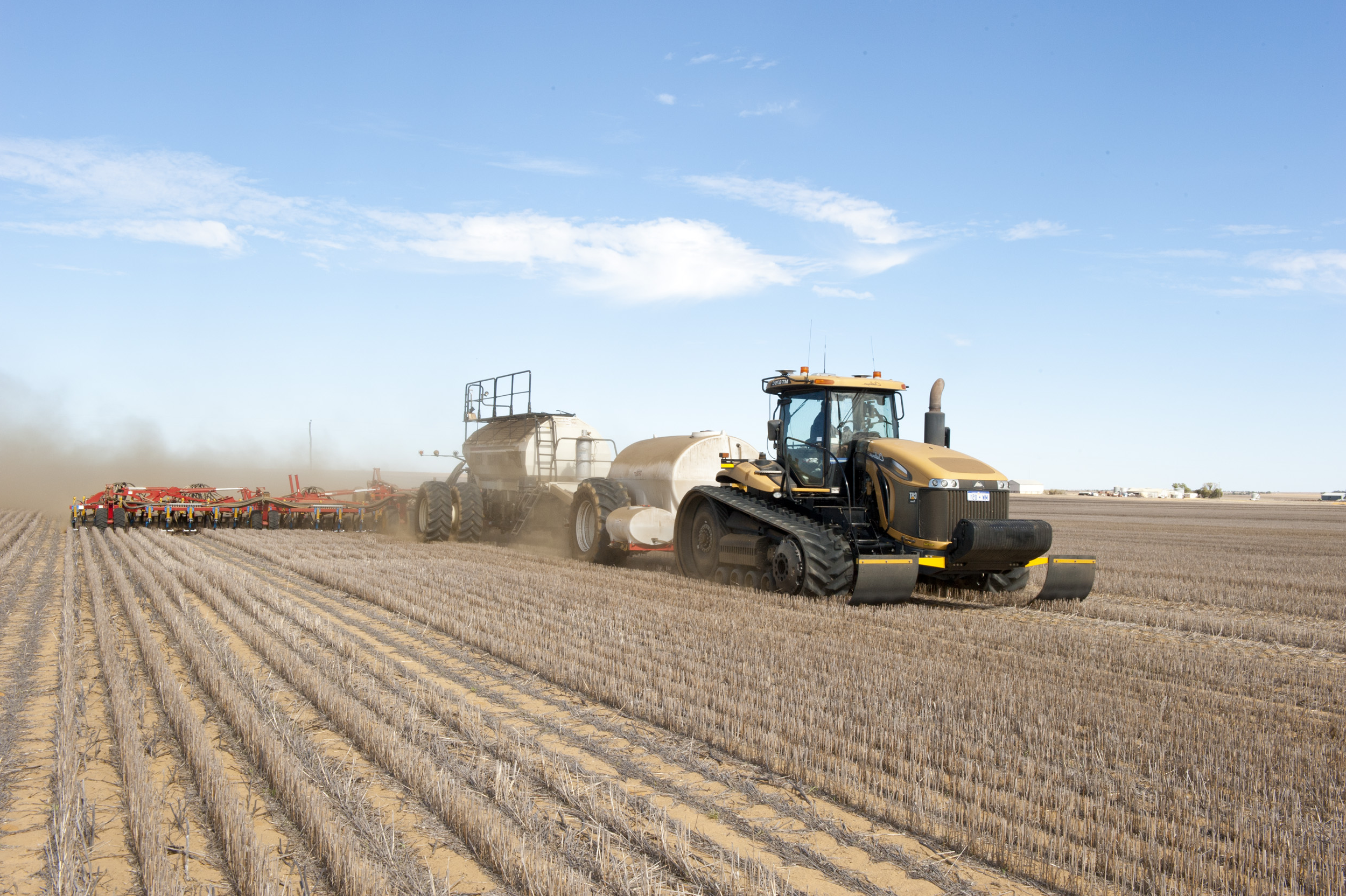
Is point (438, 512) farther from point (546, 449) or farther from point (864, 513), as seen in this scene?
point (864, 513)

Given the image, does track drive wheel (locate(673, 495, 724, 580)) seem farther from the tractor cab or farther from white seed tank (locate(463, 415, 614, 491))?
white seed tank (locate(463, 415, 614, 491))

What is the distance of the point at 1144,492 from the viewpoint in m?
104

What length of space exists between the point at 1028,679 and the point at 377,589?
727 cm

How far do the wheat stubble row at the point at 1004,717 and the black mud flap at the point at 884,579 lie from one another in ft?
1.06

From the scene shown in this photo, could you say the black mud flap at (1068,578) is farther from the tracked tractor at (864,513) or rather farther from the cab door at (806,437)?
the cab door at (806,437)

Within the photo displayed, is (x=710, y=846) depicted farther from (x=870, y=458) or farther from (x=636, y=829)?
(x=870, y=458)

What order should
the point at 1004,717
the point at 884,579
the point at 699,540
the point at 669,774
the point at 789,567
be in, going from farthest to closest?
the point at 699,540, the point at 789,567, the point at 884,579, the point at 1004,717, the point at 669,774

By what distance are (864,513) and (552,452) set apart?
8154 mm

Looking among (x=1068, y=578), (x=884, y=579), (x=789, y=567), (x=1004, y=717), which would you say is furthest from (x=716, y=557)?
(x=1004, y=717)

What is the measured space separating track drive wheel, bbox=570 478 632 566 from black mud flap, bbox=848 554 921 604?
17.0 ft

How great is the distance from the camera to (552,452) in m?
17.7

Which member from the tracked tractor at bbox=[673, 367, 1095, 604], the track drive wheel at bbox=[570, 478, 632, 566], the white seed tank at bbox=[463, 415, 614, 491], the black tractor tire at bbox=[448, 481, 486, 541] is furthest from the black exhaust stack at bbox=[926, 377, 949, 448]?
the black tractor tire at bbox=[448, 481, 486, 541]

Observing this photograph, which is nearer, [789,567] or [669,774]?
[669,774]

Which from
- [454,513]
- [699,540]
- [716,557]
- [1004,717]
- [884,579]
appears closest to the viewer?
[1004,717]
